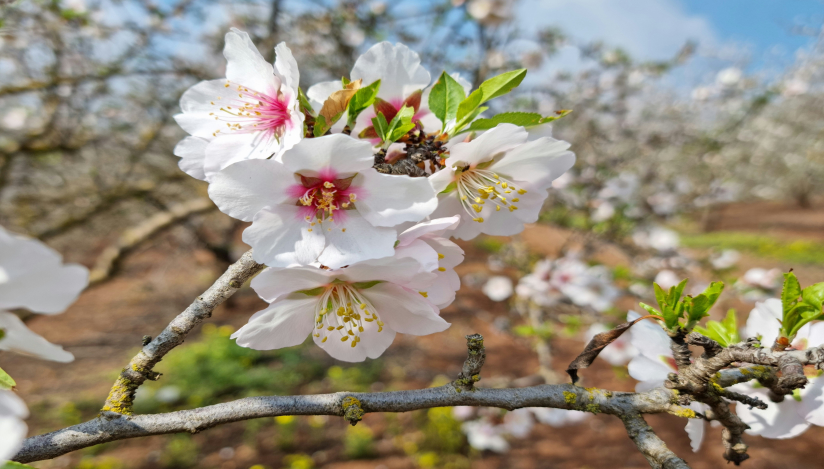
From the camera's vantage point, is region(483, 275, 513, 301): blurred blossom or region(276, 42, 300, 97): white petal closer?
region(276, 42, 300, 97): white petal

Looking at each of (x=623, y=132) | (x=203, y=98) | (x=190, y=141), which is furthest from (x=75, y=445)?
(x=623, y=132)

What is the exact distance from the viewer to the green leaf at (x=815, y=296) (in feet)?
2.22

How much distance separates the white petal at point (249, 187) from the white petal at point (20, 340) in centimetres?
24

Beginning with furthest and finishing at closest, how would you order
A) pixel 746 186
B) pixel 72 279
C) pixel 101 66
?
pixel 746 186, pixel 101 66, pixel 72 279

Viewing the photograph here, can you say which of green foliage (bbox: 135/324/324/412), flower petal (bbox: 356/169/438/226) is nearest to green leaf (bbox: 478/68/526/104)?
flower petal (bbox: 356/169/438/226)

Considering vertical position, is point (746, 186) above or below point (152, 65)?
above

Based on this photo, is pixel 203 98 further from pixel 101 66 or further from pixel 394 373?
pixel 394 373

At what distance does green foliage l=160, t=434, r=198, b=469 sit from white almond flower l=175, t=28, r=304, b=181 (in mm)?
3510

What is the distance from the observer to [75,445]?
0.60 meters

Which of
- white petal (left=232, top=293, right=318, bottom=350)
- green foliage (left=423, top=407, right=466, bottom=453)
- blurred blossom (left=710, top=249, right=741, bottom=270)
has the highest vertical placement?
blurred blossom (left=710, top=249, right=741, bottom=270)

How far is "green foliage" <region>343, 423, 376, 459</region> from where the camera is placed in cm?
352

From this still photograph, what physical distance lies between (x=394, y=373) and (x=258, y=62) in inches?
169

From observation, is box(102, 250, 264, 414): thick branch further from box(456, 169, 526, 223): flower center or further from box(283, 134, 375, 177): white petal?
box(456, 169, 526, 223): flower center

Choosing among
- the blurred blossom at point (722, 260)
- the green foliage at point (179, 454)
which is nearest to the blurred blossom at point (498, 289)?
the blurred blossom at point (722, 260)
